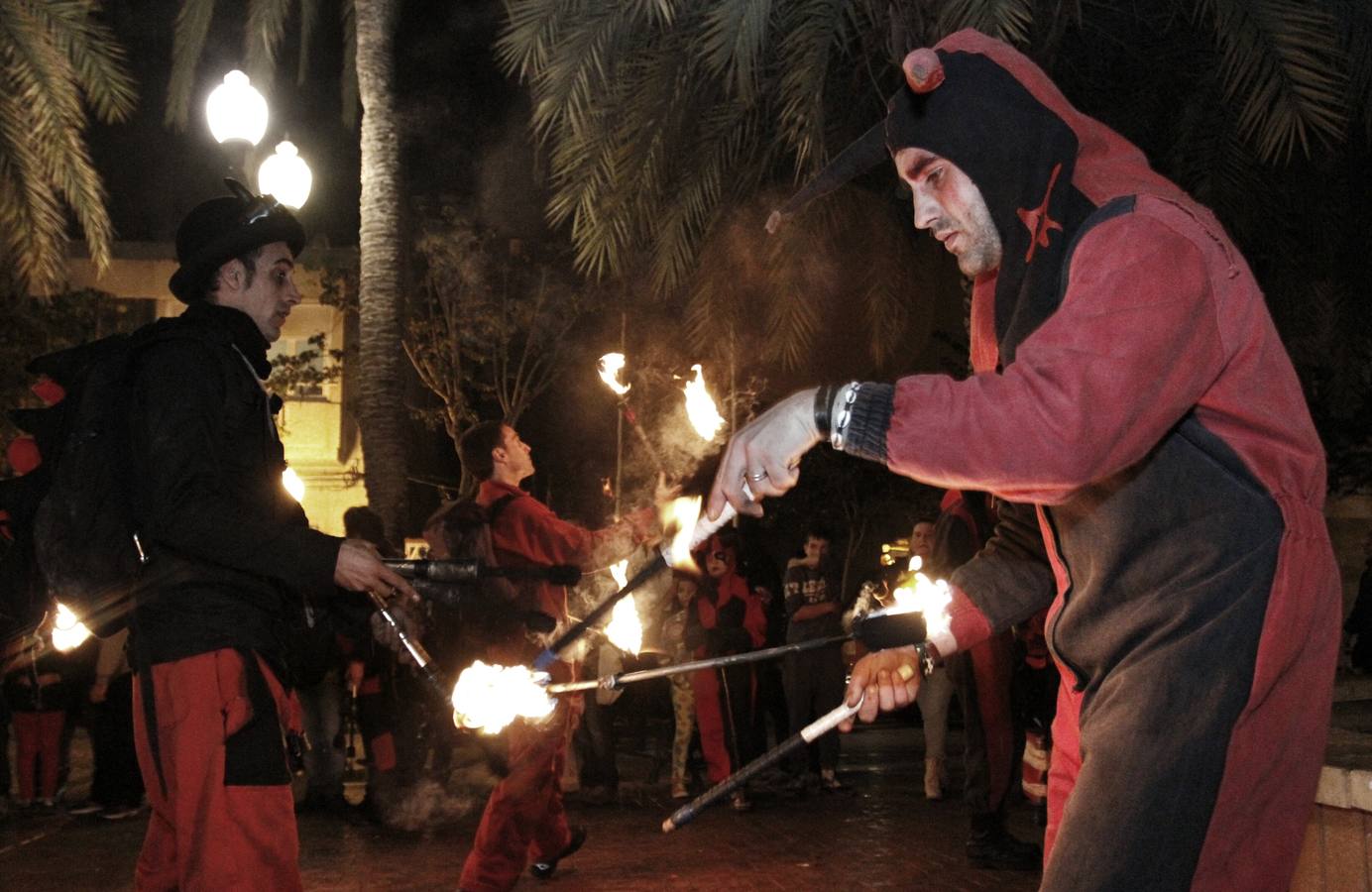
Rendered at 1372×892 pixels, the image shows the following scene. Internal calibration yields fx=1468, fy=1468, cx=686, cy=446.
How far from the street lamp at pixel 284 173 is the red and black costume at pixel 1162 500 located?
976cm

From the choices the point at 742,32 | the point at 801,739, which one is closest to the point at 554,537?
the point at 742,32

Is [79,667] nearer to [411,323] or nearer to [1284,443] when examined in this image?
[1284,443]

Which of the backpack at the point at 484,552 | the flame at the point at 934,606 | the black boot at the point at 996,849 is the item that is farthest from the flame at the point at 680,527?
the black boot at the point at 996,849

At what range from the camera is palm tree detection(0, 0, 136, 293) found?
11.9m

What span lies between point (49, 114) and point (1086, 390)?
1192 cm

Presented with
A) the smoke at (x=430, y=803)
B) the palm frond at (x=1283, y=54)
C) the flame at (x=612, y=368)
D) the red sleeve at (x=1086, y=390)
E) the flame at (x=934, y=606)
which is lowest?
the smoke at (x=430, y=803)

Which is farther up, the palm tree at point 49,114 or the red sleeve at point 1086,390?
the palm tree at point 49,114

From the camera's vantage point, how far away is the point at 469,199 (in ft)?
81.3

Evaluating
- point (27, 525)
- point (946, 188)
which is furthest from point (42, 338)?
point (946, 188)

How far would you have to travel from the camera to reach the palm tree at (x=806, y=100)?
936 cm

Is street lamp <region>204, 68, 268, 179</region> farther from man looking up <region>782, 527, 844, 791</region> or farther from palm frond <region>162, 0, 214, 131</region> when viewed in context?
palm frond <region>162, 0, 214, 131</region>

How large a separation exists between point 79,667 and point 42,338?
1565 centimetres

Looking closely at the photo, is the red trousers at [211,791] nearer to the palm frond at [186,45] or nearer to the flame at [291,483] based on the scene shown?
the flame at [291,483]

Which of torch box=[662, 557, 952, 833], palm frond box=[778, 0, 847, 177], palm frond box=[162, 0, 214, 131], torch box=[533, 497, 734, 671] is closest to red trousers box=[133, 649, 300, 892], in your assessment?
torch box=[533, 497, 734, 671]
